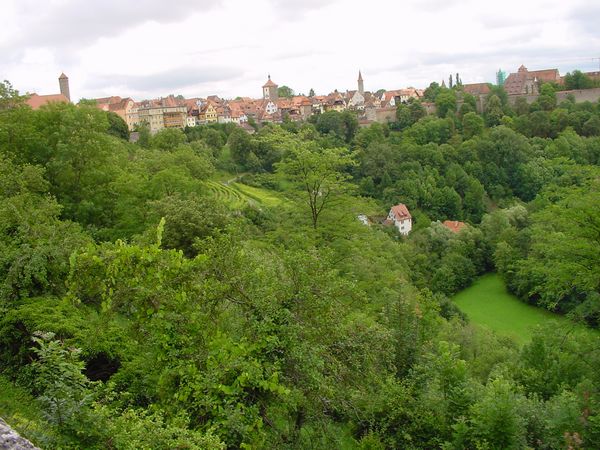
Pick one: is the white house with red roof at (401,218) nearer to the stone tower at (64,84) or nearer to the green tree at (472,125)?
the green tree at (472,125)

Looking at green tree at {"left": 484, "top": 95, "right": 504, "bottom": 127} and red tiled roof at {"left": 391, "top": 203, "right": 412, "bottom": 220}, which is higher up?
green tree at {"left": 484, "top": 95, "right": 504, "bottom": 127}

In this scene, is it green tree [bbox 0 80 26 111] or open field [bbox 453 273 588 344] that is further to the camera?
open field [bbox 453 273 588 344]

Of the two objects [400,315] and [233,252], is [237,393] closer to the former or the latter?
[233,252]

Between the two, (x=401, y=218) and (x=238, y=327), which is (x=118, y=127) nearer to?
(x=401, y=218)

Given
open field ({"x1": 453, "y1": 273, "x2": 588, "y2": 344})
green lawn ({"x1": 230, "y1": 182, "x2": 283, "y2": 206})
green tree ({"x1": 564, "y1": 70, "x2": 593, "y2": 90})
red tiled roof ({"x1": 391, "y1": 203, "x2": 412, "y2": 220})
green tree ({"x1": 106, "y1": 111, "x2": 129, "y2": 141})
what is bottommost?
open field ({"x1": 453, "y1": 273, "x2": 588, "y2": 344})

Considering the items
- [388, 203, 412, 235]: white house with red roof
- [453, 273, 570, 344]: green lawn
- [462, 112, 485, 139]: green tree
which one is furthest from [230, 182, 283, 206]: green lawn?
[462, 112, 485, 139]: green tree

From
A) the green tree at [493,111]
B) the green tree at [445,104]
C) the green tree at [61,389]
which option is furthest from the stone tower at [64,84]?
the green tree at [61,389]

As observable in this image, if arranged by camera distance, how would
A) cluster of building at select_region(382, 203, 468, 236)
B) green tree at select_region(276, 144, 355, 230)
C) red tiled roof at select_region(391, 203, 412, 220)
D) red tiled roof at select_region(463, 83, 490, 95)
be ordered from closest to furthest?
green tree at select_region(276, 144, 355, 230) → cluster of building at select_region(382, 203, 468, 236) → red tiled roof at select_region(391, 203, 412, 220) → red tiled roof at select_region(463, 83, 490, 95)

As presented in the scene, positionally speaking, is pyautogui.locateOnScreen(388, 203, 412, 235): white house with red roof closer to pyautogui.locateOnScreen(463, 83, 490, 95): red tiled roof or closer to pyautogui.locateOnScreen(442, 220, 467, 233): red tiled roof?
pyautogui.locateOnScreen(442, 220, 467, 233): red tiled roof
